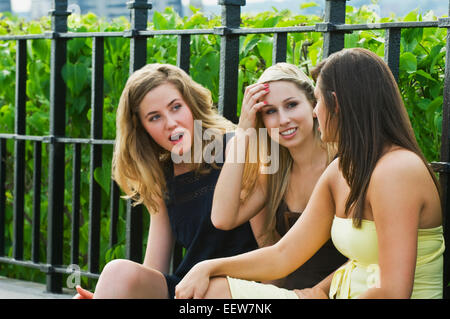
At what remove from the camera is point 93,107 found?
417 centimetres

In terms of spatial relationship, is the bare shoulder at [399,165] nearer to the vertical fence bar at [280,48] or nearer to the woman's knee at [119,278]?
the woman's knee at [119,278]

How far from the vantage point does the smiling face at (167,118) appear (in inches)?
123

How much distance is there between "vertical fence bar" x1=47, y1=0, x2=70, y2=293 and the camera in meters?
4.39

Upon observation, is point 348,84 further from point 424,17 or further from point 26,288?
point 26,288

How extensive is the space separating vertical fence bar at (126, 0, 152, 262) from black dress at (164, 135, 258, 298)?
0.73 meters

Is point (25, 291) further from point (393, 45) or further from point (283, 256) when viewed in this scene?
point (393, 45)

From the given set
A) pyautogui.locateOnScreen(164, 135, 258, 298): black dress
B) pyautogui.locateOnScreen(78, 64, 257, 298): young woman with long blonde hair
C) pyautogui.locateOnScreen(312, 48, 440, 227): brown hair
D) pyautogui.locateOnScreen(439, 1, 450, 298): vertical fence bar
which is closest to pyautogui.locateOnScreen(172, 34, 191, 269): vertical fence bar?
pyautogui.locateOnScreen(78, 64, 257, 298): young woman with long blonde hair

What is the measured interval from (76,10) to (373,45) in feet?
6.35

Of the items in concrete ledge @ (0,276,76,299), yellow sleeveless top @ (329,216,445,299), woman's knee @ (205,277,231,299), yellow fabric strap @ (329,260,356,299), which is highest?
yellow sleeveless top @ (329,216,445,299)

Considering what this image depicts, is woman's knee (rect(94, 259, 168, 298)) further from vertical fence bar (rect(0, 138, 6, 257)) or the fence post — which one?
vertical fence bar (rect(0, 138, 6, 257))

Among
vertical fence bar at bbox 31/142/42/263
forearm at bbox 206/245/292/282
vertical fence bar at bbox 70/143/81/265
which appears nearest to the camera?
forearm at bbox 206/245/292/282

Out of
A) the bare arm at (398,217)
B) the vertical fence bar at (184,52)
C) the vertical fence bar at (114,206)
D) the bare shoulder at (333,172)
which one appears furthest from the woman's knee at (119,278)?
the vertical fence bar at (114,206)

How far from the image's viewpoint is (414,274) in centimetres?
228

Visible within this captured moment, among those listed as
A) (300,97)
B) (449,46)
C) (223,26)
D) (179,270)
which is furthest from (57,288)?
(449,46)
